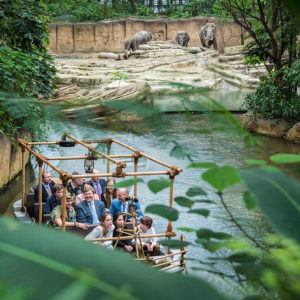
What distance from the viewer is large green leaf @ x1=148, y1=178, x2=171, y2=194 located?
3.10ft

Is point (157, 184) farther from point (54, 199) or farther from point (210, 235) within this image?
point (54, 199)

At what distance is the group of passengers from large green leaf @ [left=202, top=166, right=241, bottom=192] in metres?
4.20

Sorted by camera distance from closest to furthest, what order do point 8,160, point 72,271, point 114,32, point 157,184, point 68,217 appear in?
point 72,271, point 157,184, point 68,217, point 8,160, point 114,32

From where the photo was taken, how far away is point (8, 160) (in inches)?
312

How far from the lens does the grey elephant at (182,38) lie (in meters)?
29.6

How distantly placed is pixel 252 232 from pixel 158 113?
0.27 m

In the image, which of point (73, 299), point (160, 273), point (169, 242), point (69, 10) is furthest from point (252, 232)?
point (69, 10)

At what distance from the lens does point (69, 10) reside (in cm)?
3212

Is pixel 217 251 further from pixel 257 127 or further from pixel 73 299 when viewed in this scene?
pixel 257 127

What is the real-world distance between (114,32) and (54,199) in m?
26.2

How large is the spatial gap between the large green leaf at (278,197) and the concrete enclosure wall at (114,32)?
3116cm

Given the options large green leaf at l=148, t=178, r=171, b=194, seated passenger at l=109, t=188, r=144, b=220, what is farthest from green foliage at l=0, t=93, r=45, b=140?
seated passenger at l=109, t=188, r=144, b=220

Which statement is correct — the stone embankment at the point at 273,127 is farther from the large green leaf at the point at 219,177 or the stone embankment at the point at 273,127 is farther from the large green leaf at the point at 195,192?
the large green leaf at the point at 219,177

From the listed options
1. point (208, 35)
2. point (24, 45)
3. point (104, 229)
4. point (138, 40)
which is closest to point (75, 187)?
point (104, 229)
